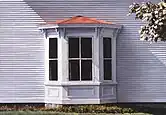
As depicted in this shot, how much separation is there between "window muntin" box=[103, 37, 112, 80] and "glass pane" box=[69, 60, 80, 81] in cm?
121

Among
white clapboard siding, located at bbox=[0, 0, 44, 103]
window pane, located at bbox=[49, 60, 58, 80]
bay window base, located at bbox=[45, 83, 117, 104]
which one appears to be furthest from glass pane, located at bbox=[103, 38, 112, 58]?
white clapboard siding, located at bbox=[0, 0, 44, 103]

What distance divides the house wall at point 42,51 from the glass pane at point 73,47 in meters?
1.53

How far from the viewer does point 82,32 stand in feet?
67.3

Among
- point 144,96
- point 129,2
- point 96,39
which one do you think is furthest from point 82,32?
point 144,96

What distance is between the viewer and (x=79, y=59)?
20.6m

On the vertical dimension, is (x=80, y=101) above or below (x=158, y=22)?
below

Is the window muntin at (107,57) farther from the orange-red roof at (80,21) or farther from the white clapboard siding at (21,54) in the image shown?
the white clapboard siding at (21,54)

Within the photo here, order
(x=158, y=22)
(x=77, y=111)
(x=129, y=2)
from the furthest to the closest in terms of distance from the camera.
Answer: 1. (x=129, y=2)
2. (x=77, y=111)
3. (x=158, y=22)

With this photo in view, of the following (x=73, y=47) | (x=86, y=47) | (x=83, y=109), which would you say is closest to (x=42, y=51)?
(x=73, y=47)

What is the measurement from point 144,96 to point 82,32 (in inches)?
159

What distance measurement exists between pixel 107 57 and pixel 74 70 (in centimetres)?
159

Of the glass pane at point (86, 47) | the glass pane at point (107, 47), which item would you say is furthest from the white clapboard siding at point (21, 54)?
the glass pane at point (107, 47)

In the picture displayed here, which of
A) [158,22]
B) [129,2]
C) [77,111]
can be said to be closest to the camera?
[158,22]

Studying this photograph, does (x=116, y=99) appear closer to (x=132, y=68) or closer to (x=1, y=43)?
(x=132, y=68)
